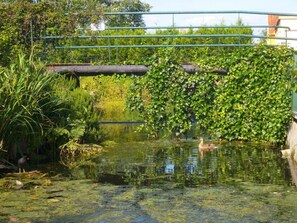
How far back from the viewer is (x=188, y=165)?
37.4 ft

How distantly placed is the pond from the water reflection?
0.02m

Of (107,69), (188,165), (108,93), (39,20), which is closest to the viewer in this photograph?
(188,165)

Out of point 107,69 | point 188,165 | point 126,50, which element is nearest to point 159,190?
point 188,165

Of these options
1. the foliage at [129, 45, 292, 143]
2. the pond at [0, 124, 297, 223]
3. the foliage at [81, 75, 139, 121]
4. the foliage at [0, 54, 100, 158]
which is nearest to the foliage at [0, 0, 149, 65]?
the foliage at [129, 45, 292, 143]

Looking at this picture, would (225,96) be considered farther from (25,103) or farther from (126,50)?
(25,103)

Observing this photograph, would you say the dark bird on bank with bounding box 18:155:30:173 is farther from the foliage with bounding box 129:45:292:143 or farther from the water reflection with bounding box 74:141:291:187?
the foliage with bounding box 129:45:292:143

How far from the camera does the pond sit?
752 centimetres

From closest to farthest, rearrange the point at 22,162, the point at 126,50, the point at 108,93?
the point at 22,162 → the point at 126,50 → the point at 108,93

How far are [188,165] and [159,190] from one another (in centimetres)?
245

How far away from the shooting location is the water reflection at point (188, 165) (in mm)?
9906

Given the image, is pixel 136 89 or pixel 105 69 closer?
pixel 136 89

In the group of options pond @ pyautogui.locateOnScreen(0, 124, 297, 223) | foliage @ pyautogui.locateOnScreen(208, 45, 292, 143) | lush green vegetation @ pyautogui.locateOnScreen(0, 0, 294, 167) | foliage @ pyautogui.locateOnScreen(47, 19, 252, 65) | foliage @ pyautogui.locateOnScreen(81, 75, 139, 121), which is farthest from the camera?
foliage @ pyautogui.locateOnScreen(81, 75, 139, 121)

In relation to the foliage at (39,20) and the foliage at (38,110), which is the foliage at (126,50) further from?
the foliage at (38,110)

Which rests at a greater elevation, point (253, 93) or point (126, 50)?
point (126, 50)
